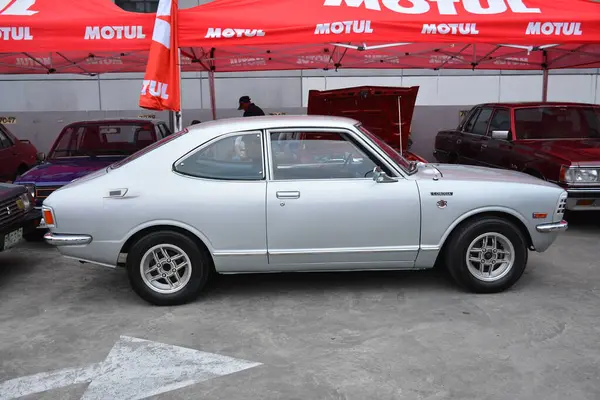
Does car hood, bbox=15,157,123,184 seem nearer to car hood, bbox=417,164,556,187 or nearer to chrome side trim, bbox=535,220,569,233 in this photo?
car hood, bbox=417,164,556,187

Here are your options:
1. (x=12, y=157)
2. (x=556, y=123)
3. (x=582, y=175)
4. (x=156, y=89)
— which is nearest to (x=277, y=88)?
(x=12, y=157)

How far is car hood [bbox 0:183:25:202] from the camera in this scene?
5.73 metres

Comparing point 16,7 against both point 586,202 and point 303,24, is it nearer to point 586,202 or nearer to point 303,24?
point 303,24

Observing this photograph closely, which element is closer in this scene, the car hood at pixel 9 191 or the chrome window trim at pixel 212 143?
the chrome window trim at pixel 212 143

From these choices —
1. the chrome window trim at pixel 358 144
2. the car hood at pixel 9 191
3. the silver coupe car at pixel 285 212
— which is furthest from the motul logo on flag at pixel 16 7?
the chrome window trim at pixel 358 144

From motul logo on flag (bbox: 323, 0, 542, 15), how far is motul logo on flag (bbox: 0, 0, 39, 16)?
3.57 metres

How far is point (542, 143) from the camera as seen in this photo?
786 centimetres

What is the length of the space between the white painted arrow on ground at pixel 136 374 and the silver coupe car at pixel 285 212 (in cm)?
95

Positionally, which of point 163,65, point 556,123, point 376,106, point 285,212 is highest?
point 163,65

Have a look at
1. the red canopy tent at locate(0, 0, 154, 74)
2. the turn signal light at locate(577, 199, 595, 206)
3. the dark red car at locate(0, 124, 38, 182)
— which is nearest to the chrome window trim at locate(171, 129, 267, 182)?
the red canopy tent at locate(0, 0, 154, 74)

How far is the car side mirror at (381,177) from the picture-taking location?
478 cm

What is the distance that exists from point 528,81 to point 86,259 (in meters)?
12.7

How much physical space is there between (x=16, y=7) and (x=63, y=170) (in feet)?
6.64

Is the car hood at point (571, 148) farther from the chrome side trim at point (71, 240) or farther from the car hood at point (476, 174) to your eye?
the chrome side trim at point (71, 240)
